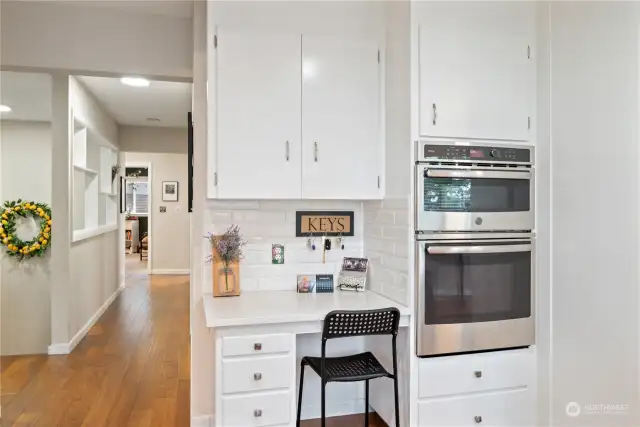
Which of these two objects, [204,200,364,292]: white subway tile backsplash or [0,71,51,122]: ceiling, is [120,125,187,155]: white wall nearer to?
[0,71,51,122]: ceiling

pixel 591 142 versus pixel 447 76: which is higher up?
pixel 447 76

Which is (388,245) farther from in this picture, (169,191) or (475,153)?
(169,191)

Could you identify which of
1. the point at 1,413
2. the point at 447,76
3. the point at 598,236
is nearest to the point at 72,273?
the point at 1,413

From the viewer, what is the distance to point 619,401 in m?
1.82

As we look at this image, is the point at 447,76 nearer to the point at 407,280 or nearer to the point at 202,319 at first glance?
the point at 407,280

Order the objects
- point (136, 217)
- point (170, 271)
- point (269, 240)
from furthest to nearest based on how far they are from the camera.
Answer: point (136, 217) < point (170, 271) < point (269, 240)

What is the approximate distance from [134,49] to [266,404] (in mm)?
2282

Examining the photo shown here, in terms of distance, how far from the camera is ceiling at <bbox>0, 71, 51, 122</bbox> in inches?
149

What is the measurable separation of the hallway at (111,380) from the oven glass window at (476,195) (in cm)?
193

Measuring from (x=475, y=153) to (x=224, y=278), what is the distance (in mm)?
1432

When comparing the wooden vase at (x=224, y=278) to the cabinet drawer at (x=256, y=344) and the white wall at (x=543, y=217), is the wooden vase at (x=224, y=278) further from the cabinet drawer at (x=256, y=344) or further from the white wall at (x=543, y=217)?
the white wall at (x=543, y=217)

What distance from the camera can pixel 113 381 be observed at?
10.7 ft

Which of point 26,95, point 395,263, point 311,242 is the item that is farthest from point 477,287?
point 26,95

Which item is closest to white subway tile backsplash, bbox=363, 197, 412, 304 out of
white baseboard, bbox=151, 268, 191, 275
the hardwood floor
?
the hardwood floor
